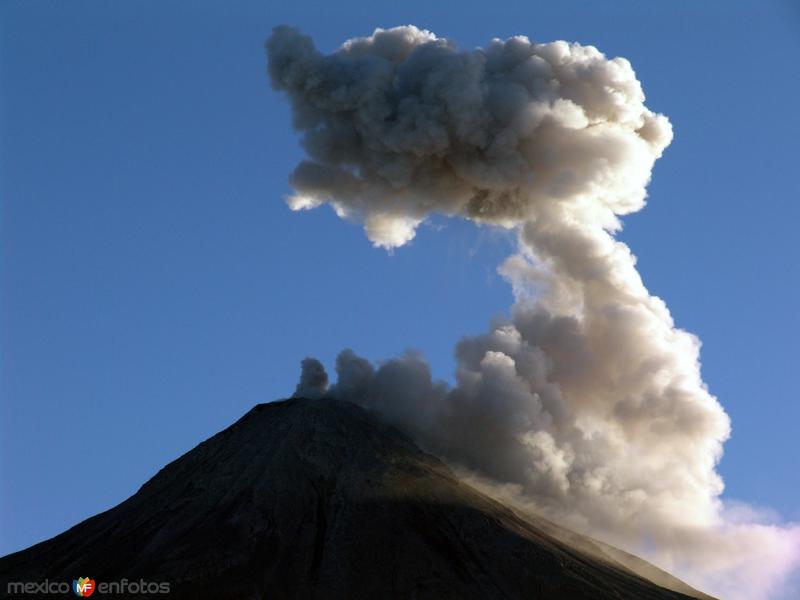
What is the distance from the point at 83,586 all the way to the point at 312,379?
38542 millimetres

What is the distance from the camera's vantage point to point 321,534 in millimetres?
115562

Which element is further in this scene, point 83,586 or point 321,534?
point 321,534

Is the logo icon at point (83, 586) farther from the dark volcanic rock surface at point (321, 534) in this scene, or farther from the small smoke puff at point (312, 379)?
the small smoke puff at point (312, 379)

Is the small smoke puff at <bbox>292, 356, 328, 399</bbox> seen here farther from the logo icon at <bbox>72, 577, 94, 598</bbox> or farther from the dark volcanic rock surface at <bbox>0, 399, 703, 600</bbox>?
the logo icon at <bbox>72, 577, 94, 598</bbox>

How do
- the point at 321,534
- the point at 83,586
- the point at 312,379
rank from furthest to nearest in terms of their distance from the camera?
the point at 312,379 → the point at 321,534 → the point at 83,586

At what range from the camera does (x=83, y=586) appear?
109m

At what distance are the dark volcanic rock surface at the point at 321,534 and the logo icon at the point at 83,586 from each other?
75cm

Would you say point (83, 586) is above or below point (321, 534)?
below

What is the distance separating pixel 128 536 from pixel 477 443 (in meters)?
33.9

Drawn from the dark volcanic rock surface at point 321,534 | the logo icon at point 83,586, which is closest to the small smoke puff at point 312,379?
the dark volcanic rock surface at point 321,534

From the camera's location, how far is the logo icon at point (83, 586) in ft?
355

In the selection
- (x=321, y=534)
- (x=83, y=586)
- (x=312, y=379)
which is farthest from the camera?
(x=312, y=379)

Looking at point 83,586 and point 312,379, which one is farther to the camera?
point 312,379

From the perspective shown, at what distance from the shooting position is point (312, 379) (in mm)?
143375
